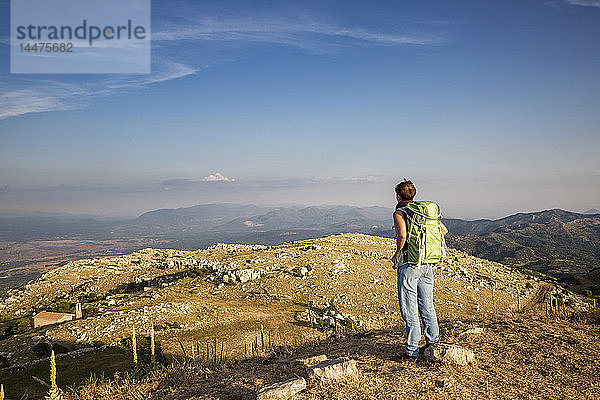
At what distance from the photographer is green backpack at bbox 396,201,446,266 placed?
746cm

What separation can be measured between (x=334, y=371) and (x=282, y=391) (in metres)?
1.15

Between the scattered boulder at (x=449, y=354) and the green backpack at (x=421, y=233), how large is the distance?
5.97 feet

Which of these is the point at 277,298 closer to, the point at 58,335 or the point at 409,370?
the point at 58,335

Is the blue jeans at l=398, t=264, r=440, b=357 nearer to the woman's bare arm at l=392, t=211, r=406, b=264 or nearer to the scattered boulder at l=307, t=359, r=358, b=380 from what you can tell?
the woman's bare arm at l=392, t=211, r=406, b=264

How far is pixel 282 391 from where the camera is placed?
6.35 meters

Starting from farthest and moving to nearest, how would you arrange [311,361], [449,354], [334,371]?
[311,361] → [449,354] → [334,371]

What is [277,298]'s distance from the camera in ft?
112

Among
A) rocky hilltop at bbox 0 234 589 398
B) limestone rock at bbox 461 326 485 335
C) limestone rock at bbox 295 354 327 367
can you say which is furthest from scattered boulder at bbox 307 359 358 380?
rocky hilltop at bbox 0 234 589 398

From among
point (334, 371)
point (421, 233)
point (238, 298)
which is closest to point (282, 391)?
point (334, 371)

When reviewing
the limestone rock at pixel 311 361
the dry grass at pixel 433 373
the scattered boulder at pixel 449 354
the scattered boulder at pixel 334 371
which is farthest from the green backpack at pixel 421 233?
the limestone rock at pixel 311 361

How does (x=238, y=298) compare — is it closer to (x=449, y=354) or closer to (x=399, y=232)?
(x=449, y=354)

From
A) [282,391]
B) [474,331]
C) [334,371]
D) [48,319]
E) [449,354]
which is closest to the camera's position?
[282,391]

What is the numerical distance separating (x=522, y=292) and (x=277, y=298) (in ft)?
92.5

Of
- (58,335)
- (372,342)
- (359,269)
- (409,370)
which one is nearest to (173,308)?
(58,335)
